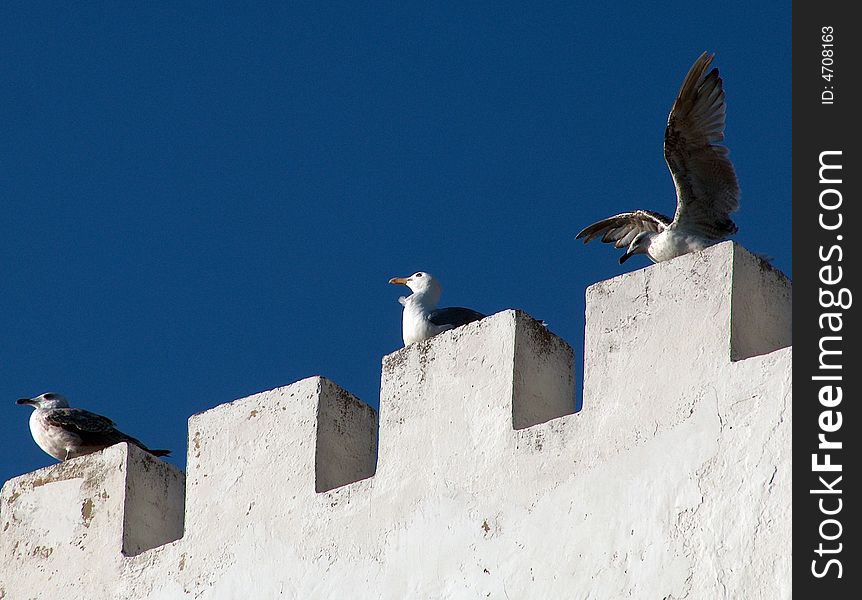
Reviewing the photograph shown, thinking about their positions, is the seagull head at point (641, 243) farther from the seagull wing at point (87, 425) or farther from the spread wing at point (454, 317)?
the seagull wing at point (87, 425)

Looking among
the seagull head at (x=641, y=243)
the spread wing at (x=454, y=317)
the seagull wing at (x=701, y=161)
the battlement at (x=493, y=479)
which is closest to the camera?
the battlement at (x=493, y=479)

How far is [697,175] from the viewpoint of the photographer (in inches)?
399

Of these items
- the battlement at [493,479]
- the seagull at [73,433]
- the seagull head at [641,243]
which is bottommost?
the battlement at [493,479]

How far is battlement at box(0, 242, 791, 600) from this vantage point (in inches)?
303

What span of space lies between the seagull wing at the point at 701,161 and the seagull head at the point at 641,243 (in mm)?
265

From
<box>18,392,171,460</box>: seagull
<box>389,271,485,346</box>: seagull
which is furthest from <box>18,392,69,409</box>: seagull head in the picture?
<box>389,271,485,346</box>: seagull

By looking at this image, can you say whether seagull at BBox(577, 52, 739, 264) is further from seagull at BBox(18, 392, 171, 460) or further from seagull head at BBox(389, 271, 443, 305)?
seagull at BBox(18, 392, 171, 460)

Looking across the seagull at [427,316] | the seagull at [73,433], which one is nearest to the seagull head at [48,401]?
the seagull at [73,433]

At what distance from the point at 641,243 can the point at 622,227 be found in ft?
0.97

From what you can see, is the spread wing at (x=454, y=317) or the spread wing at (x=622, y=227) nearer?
the spread wing at (x=454, y=317)

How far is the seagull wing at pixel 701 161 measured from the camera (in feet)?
32.5

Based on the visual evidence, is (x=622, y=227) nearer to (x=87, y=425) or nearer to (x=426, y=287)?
(x=426, y=287)

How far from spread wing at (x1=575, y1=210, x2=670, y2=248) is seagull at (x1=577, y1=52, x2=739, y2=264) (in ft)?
0.41

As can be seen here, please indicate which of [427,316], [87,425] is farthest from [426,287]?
[87,425]
